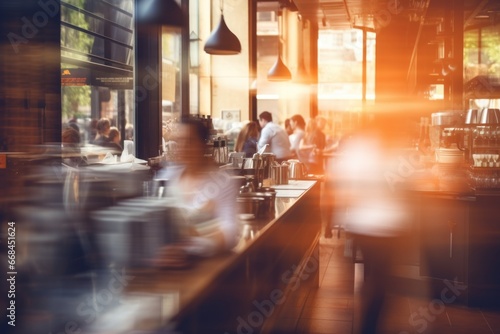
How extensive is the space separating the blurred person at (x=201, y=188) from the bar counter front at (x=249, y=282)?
10cm

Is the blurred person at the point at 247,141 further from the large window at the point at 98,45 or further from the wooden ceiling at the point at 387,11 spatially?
the wooden ceiling at the point at 387,11

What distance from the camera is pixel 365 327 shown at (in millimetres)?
3637

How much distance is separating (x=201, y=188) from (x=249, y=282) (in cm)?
51

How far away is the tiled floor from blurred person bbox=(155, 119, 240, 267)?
1.55m

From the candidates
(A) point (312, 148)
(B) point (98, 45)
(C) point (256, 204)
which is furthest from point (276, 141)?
(C) point (256, 204)

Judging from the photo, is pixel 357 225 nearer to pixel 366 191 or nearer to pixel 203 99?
pixel 366 191

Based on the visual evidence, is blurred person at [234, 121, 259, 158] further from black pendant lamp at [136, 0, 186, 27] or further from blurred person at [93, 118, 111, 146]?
black pendant lamp at [136, 0, 186, 27]

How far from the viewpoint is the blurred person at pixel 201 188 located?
235cm

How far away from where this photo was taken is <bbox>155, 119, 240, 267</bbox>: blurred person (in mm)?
2350

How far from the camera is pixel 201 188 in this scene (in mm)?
2736

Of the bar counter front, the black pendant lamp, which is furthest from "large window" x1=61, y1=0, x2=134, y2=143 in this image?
the bar counter front

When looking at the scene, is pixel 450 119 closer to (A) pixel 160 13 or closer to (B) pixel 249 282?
(A) pixel 160 13

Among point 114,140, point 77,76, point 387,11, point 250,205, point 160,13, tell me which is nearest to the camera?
point 250,205

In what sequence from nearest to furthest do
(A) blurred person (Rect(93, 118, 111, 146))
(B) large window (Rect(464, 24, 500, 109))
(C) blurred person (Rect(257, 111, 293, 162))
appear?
1. (A) blurred person (Rect(93, 118, 111, 146))
2. (C) blurred person (Rect(257, 111, 293, 162))
3. (B) large window (Rect(464, 24, 500, 109))
